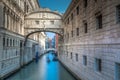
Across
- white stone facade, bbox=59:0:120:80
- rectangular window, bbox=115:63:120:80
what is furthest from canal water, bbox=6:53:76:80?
rectangular window, bbox=115:63:120:80

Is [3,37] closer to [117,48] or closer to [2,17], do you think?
[2,17]

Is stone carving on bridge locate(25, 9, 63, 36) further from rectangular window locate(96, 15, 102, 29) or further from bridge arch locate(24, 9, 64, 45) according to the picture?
rectangular window locate(96, 15, 102, 29)

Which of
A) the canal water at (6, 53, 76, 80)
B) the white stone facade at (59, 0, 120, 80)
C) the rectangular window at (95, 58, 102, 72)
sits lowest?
the canal water at (6, 53, 76, 80)

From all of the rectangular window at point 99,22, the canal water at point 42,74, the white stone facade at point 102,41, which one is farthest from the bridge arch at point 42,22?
the rectangular window at point 99,22

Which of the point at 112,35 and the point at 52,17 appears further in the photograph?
the point at 52,17

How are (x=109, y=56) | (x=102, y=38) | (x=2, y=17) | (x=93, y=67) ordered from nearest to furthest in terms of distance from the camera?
(x=109, y=56), (x=102, y=38), (x=93, y=67), (x=2, y=17)

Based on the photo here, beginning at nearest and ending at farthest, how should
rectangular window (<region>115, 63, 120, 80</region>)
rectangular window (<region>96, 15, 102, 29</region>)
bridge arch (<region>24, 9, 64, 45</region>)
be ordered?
rectangular window (<region>115, 63, 120, 80</region>) < rectangular window (<region>96, 15, 102, 29</region>) < bridge arch (<region>24, 9, 64, 45</region>)

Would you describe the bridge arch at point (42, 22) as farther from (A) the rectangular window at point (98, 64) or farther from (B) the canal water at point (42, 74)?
(A) the rectangular window at point (98, 64)

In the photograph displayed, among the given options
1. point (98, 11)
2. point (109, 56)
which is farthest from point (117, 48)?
point (98, 11)

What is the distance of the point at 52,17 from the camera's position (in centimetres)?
2342

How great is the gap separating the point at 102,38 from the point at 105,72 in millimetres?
1523

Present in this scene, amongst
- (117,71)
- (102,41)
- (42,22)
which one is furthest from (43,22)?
(117,71)

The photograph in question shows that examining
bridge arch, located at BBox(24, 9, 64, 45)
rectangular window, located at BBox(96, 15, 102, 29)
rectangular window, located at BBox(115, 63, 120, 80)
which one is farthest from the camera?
bridge arch, located at BBox(24, 9, 64, 45)

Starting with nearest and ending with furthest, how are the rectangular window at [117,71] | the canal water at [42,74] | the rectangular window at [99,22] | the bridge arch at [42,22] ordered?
the rectangular window at [117,71] → the rectangular window at [99,22] → the canal water at [42,74] → the bridge arch at [42,22]
